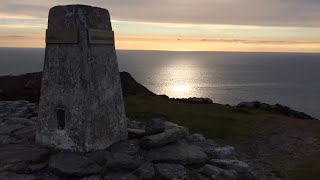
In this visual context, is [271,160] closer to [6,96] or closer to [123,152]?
[123,152]

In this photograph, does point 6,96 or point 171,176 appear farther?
point 6,96

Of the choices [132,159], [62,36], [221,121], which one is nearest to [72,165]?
[132,159]

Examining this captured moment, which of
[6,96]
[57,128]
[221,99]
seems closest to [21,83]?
[6,96]

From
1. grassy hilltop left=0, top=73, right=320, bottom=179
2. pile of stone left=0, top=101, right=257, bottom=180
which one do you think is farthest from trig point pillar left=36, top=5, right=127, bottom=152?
grassy hilltop left=0, top=73, right=320, bottom=179

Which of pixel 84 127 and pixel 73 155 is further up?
pixel 84 127

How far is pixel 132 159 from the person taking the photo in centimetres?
1176

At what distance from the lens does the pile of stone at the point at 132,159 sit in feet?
36.7

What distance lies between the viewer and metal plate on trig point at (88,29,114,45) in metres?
11.8

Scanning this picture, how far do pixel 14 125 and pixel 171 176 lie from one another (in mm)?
6554

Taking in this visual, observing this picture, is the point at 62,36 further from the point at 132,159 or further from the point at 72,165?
the point at 132,159

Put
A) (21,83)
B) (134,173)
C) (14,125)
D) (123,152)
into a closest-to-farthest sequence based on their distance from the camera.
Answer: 1. (134,173)
2. (123,152)
3. (14,125)
4. (21,83)

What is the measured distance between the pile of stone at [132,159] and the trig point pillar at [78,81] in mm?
449

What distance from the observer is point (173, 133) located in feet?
42.9

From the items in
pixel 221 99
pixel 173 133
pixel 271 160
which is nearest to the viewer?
pixel 173 133
